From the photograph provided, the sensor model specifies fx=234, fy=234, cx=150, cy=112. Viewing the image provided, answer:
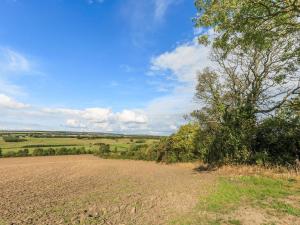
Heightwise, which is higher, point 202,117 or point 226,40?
point 226,40

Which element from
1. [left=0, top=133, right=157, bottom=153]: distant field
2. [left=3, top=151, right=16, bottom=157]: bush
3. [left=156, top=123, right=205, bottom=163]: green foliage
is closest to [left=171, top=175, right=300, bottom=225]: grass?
[left=156, top=123, right=205, bottom=163]: green foliage

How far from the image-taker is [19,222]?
6547 millimetres

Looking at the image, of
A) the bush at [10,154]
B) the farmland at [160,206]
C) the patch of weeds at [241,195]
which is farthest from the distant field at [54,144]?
the farmland at [160,206]

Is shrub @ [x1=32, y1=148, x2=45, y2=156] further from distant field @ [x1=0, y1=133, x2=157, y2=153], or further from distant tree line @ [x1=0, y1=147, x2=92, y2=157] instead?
distant field @ [x1=0, y1=133, x2=157, y2=153]

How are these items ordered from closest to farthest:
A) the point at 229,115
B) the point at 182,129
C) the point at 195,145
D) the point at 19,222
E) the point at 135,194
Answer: the point at 19,222 → the point at 135,194 → the point at 229,115 → the point at 195,145 → the point at 182,129

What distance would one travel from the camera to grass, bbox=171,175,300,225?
6.63 metres

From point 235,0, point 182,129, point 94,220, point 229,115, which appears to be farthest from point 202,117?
point 94,220

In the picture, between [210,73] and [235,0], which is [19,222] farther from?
[210,73]

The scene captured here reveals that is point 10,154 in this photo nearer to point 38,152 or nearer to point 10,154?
point 10,154

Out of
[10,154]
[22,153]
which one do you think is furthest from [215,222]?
[22,153]

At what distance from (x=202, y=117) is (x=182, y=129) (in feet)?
17.4

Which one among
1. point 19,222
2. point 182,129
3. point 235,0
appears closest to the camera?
point 19,222

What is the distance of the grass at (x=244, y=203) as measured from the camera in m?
6.63

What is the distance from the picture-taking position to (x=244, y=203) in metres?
8.16
